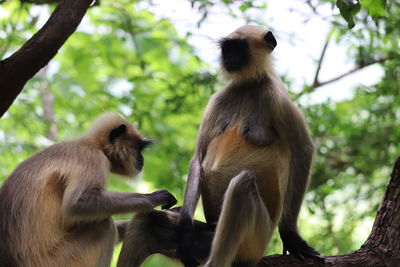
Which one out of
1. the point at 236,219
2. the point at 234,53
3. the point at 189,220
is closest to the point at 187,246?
the point at 189,220

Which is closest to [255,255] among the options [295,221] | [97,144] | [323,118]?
[295,221]

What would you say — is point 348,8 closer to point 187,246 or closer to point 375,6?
point 375,6

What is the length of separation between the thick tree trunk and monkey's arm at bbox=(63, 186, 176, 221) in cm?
99

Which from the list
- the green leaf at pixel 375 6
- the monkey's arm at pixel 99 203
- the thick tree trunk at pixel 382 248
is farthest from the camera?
the thick tree trunk at pixel 382 248

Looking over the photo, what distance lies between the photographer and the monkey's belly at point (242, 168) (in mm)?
4852

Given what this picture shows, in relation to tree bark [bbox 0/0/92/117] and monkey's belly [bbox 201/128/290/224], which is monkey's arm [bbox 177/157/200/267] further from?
tree bark [bbox 0/0/92/117]

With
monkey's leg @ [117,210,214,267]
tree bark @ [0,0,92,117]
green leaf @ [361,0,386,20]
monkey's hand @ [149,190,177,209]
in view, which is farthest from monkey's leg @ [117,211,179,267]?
green leaf @ [361,0,386,20]

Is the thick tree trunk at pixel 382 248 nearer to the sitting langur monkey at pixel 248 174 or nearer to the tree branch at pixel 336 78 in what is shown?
the sitting langur monkey at pixel 248 174

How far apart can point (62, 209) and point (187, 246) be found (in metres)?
0.91

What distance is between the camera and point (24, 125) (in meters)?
8.99

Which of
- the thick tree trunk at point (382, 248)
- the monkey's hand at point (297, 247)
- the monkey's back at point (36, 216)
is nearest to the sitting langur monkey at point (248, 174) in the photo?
the monkey's hand at point (297, 247)

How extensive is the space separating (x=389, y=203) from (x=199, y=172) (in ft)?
4.71

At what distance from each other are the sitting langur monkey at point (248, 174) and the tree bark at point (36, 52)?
50.9 inches

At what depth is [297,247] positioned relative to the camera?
16.0 feet
